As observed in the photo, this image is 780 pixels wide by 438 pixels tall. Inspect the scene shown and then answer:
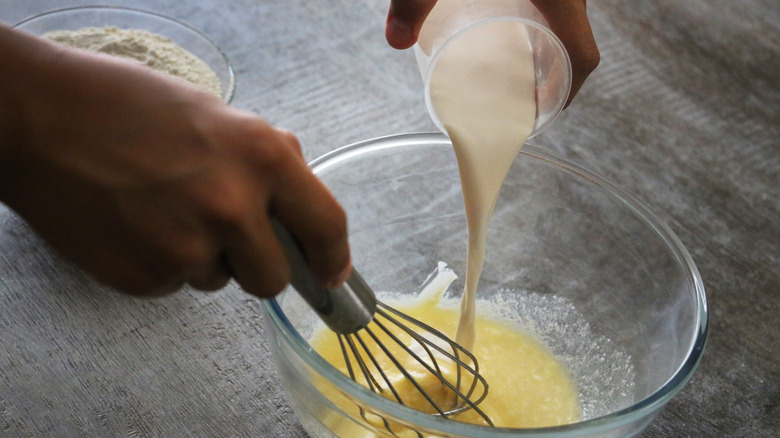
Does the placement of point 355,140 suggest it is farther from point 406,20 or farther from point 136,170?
point 136,170

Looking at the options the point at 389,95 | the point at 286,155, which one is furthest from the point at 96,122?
the point at 389,95

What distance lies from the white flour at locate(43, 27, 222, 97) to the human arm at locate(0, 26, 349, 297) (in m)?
0.66

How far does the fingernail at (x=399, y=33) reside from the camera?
2.41 ft

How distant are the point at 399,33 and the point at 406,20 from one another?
0.06ft

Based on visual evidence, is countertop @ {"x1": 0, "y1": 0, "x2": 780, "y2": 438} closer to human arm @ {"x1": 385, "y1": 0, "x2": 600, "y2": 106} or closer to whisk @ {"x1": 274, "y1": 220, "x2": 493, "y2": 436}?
whisk @ {"x1": 274, "y1": 220, "x2": 493, "y2": 436}

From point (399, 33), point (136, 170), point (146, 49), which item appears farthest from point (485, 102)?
point (146, 49)

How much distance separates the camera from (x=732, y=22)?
1.47 metres

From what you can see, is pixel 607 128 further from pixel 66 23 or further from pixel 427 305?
pixel 66 23

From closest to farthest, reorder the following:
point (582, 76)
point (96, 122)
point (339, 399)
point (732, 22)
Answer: point (96, 122) → point (339, 399) → point (582, 76) → point (732, 22)

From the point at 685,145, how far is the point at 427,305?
22.0 inches

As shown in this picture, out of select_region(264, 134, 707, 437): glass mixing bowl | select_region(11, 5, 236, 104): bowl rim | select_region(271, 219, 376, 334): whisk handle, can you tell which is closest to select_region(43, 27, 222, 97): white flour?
select_region(11, 5, 236, 104): bowl rim

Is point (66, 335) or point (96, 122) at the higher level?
point (96, 122)

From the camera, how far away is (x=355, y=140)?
114cm

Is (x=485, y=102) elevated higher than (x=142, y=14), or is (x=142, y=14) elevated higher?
(x=485, y=102)
